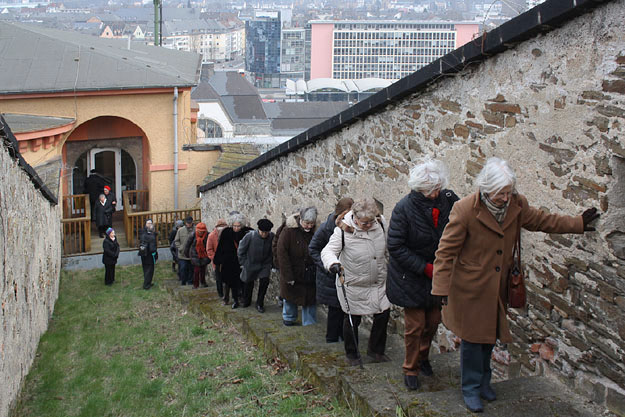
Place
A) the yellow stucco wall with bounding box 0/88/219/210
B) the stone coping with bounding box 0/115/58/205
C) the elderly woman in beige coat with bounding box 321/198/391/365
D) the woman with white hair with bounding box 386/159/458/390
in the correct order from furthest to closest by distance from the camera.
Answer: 1. the yellow stucco wall with bounding box 0/88/219/210
2. the stone coping with bounding box 0/115/58/205
3. the elderly woman in beige coat with bounding box 321/198/391/365
4. the woman with white hair with bounding box 386/159/458/390

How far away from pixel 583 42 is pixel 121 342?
19.9 feet

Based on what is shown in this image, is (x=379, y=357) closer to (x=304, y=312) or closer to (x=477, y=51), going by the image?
(x=304, y=312)

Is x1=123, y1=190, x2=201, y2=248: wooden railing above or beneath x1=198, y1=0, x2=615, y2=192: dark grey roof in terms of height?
beneath

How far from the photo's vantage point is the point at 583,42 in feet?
14.5

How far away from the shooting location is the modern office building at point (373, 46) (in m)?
167

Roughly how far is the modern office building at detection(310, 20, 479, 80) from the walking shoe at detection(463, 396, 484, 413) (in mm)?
162409

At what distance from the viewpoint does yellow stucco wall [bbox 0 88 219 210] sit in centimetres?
1888

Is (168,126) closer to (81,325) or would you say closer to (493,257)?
(81,325)

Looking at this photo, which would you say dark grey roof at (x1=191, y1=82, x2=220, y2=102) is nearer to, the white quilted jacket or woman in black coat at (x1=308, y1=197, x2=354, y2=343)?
woman in black coat at (x1=308, y1=197, x2=354, y2=343)

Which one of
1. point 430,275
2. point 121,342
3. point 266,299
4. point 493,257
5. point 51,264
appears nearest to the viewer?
point 493,257

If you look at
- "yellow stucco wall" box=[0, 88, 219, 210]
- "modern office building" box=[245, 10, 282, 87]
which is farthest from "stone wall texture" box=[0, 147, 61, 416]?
"modern office building" box=[245, 10, 282, 87]

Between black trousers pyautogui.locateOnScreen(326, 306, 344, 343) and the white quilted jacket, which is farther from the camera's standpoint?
black trousers pyautogui.locateOnScreen(326, 306, 344, 343)

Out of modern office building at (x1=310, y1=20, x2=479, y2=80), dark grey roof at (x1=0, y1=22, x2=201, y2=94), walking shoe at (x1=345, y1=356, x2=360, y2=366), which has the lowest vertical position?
walking shoe at (x1=345, y1=356, x2=360, y2=366)

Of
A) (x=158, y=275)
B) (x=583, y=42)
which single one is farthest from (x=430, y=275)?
(x=158, y=275)
